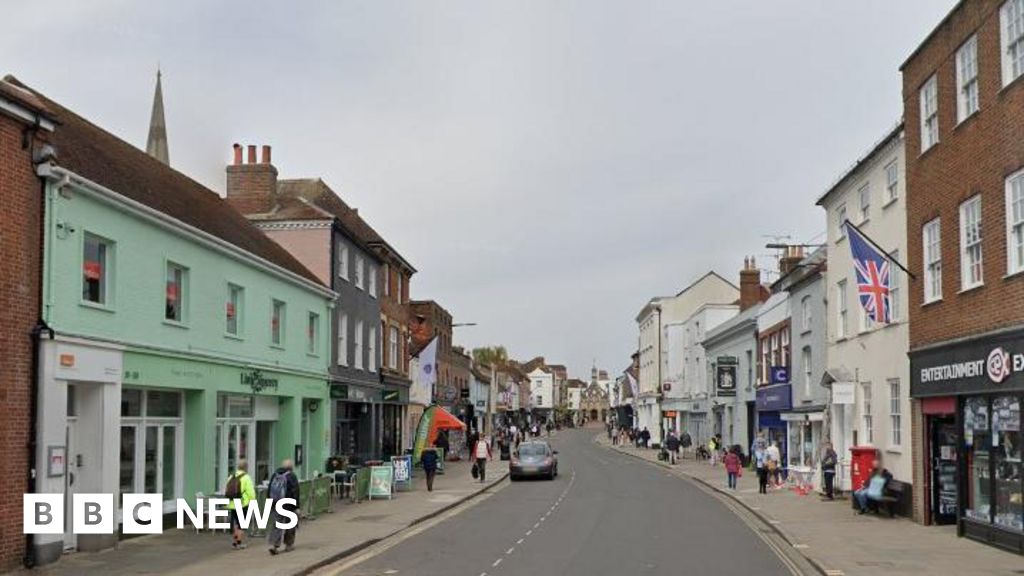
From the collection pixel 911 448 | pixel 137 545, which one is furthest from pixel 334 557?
pixel 911 448

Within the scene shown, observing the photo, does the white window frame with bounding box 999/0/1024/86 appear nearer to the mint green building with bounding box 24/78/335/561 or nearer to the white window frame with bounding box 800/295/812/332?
the mint green building with bounding box 24/78/335/561

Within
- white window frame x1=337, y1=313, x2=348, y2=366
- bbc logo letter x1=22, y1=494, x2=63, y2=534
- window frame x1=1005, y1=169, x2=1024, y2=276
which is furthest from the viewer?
white window frame x1=337, y1=313, x2=348, y2=366

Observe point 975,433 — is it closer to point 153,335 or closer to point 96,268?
point 153,335

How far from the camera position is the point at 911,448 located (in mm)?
23781

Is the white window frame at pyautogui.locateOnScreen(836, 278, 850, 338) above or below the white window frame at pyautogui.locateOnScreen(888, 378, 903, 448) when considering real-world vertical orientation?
above

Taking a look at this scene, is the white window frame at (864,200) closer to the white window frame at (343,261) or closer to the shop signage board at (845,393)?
the shop signage board at (845,393)

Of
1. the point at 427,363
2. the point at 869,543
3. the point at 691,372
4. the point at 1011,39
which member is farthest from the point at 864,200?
the point at 691,372

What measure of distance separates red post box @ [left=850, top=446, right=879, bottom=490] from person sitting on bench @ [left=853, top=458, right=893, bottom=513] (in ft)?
1.43

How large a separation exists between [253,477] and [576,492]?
1172cm

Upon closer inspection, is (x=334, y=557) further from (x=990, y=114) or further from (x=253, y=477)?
(x=990, y=114)

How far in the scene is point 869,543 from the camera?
1998cm

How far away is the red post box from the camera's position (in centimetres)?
2691

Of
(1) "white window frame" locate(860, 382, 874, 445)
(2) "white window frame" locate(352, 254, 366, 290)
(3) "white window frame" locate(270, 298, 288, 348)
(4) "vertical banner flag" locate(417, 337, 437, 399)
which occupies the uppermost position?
(2) "white window frame" locate(352, 254, 366, 290)

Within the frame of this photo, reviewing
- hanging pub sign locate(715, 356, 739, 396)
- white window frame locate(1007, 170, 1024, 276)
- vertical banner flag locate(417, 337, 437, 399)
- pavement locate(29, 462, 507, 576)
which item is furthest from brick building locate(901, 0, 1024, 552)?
hanging pub sign locate(715, 356, 739, 396)
